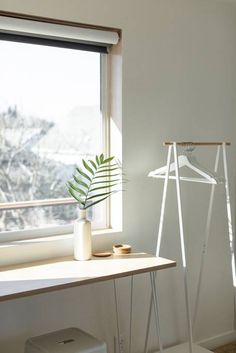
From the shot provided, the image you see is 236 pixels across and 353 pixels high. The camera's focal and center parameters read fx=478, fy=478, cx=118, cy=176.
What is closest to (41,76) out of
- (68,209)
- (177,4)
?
(68,209)

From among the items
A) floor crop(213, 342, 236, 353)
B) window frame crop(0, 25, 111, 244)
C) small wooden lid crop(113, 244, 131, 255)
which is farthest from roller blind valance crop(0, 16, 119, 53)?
floor crop(213, 342, 236, 353)

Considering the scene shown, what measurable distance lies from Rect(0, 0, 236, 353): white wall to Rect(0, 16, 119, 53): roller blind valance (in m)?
0.06

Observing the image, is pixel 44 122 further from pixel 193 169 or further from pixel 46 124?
pixel 193 169

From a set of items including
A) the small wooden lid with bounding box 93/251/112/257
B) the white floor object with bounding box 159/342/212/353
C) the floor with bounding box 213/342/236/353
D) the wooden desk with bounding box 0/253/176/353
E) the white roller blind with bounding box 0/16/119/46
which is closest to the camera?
the wooden desk with bounding box 0/253/176/353

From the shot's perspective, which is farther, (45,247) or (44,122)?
(44,122)

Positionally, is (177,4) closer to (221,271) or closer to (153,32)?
(153,32)

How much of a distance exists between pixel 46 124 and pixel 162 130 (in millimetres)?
752

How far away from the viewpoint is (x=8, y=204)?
2695mm

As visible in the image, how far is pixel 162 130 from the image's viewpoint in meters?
3.06

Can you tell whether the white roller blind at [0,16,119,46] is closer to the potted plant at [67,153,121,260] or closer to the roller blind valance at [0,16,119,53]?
the roller blind valance at [0,16,119,53]

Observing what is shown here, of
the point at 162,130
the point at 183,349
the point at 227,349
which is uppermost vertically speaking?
the point at 162,130

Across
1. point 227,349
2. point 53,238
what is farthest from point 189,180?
point 227,349

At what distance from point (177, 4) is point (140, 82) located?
590 millimetres

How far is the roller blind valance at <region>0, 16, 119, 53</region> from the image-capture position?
252 centimetres
